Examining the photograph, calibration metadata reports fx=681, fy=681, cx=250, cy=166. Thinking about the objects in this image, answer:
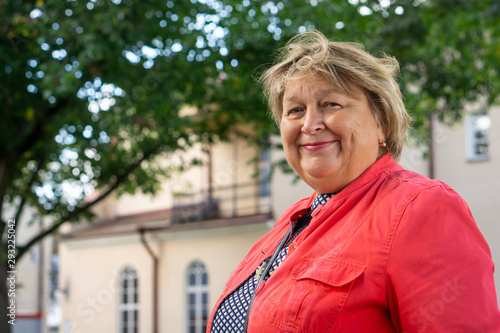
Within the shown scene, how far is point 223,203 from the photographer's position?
20406mm

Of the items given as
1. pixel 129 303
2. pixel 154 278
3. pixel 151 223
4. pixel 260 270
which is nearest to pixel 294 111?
pixel 260 270

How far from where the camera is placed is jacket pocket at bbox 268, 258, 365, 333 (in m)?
1.75

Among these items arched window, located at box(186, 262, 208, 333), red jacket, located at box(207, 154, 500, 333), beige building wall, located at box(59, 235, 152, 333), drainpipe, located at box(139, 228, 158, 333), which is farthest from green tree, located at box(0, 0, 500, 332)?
beige building wall, located at box(59, 235, 152, 333)

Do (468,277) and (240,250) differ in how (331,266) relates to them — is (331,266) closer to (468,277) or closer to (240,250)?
(468,277)

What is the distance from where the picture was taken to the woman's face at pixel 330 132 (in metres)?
2.10

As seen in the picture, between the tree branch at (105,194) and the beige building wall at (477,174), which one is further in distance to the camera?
the beige building wall at (477,174)

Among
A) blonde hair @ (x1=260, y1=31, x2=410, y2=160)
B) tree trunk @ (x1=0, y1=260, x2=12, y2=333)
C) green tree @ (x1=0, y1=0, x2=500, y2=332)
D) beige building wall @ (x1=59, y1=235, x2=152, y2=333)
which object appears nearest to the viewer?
blonde hair @ (x1=260, y1=31, x2=410, y2=160)

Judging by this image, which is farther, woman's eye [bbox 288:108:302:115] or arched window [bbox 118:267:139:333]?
arched window [bbox 118:267:139:333]

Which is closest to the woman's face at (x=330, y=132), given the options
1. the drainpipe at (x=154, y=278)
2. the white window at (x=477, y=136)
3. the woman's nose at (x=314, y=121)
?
the woman's nose at (x=314, y=121)

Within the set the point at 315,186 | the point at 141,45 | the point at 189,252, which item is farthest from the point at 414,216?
the point at 189,252

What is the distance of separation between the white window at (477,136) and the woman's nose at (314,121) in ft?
47.3

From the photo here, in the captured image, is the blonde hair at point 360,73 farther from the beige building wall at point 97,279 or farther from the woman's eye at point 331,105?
the beige building wall at point 97,279

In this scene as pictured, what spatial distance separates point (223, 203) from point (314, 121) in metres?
18.3

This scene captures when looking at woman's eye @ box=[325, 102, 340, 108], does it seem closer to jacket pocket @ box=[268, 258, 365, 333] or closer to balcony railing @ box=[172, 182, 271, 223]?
jacket pocket @ box=[268, 258, 365, 333]
